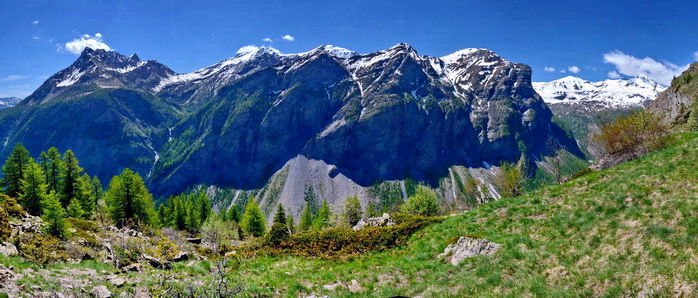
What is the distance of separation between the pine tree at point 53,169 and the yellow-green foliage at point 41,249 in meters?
39.1

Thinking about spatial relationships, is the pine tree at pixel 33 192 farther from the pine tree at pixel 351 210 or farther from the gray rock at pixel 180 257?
the pine tree at pixel 351 210

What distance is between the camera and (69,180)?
59000mm

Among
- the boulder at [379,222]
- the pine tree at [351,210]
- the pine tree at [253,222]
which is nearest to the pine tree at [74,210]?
the pine tree at [253,222]

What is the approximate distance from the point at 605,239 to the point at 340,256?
16688 millimetres

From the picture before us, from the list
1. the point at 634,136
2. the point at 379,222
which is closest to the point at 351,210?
the point at 379,222

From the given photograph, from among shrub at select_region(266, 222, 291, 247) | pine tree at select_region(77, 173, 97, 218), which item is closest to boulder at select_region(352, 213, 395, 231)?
shrub at select_region(266, 222, 291, 247)

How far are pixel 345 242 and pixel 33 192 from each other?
51640mm

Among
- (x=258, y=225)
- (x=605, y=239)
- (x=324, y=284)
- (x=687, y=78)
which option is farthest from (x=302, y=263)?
(x=687, y=78)

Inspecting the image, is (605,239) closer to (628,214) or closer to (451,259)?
(628,214)

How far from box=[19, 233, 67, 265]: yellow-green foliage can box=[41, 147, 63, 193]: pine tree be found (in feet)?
128

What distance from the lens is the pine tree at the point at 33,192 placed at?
1896 inches

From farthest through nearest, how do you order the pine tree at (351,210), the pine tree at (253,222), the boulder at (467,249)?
1. the pine tree at (351,210)
2. the pine tree at (253,222)
3. the boulder at (467,249)

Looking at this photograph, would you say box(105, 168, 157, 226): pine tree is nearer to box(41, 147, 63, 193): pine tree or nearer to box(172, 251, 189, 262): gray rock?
box(41, 147, 63, 193): pine tree

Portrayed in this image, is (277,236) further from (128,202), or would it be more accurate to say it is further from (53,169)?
(53,169)
